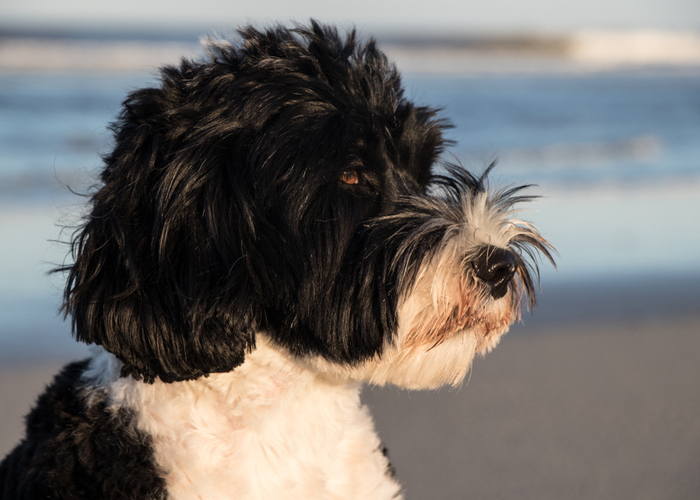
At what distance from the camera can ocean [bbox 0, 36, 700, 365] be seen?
17.3 ft

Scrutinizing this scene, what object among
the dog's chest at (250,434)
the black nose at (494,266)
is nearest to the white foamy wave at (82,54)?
the dog's chest at (250,434)

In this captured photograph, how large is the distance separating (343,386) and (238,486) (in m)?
0.46

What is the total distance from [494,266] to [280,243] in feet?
2.09

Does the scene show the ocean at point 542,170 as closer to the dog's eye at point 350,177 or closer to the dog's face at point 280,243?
the dog's face at point 280,243

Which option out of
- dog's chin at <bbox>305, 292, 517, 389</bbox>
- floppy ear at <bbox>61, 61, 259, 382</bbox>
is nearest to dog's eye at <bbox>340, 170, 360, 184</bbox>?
floppy ear at <bbox>61, 61, 259, 382</bbox>

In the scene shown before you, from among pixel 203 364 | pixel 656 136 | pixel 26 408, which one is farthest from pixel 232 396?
pixel 656 136

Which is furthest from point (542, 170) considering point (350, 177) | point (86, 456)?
point (86, 456)

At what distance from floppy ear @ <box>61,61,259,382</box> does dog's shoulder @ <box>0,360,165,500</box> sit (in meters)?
0.21

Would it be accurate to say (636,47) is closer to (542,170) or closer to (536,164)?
(536,164)

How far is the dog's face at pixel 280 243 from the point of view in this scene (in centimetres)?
190

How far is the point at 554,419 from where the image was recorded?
3.93 meters

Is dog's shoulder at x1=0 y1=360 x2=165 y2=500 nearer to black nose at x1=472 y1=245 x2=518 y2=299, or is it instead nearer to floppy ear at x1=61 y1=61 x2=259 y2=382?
floppy ear at x1=61 y1=61 x2=259 y2=382

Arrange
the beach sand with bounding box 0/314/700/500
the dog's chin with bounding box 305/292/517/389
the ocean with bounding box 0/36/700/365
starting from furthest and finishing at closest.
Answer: the ocean with bounding box 0/36/700/365, the beach sand with bounding box 0/314/700/500, the dog's chin with bounding box 305/292/517/389

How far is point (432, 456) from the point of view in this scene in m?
3.63
